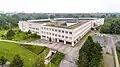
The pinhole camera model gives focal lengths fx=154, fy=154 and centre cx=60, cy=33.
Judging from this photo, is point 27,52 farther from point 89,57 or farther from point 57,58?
point 89,57

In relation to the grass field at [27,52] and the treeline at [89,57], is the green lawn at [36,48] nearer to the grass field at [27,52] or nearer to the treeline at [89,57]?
the grass field at [27,52]

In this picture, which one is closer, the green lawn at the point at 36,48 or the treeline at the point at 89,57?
the treeline at the point at 89,57

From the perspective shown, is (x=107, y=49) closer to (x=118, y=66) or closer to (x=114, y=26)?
(x=118, y=66)

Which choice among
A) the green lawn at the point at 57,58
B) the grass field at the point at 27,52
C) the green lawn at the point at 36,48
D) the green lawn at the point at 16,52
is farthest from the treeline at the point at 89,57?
the green lawn at the point at 36,48

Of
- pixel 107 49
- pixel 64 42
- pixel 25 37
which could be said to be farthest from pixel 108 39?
pixel 25 37

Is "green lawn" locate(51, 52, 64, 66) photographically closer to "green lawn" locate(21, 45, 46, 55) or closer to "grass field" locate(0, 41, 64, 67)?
"grass field" locate(0, 41, 64, 67)

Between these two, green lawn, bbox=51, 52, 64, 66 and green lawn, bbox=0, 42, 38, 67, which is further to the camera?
green lawn, bbox=0, 42, 38, 67

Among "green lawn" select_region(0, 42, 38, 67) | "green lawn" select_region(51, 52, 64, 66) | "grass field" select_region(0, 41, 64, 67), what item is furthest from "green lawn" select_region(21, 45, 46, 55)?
"green lawn" select_region(51, 52, 64, 66)

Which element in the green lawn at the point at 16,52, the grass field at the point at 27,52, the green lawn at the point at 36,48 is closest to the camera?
the grass field at the point at 27,52

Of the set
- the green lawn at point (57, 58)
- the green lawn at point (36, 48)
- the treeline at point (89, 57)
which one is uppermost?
the treeline at point (89, 57)
